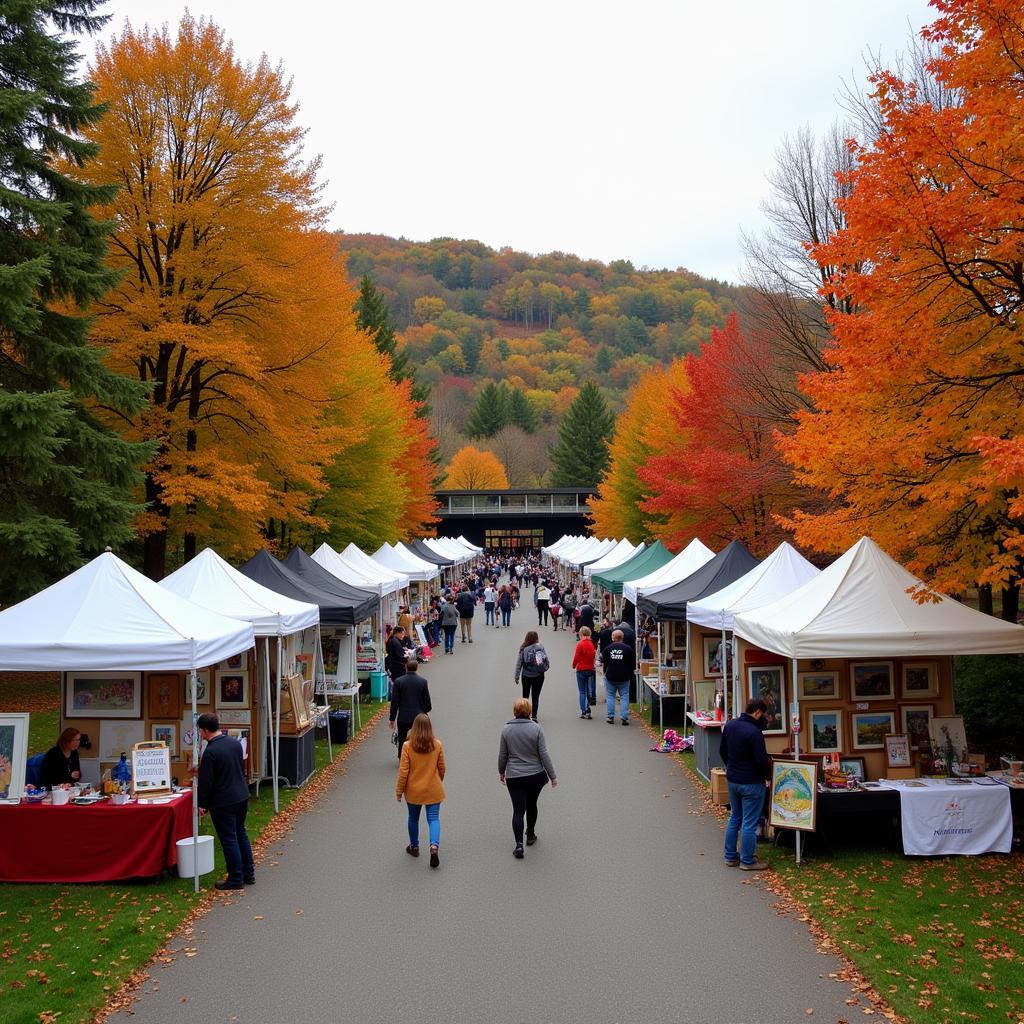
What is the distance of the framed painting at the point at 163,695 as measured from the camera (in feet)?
35.1

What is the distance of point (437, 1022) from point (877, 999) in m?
2.89

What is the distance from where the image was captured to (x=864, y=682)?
10414mm

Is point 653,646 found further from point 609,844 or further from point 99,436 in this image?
point 99,436

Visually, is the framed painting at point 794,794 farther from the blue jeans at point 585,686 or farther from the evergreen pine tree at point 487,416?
the evergreen pine tree at point 487,416

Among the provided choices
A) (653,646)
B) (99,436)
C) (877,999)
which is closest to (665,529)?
(653,646)

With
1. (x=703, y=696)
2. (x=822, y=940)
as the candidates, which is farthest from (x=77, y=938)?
(x=703, y=696)

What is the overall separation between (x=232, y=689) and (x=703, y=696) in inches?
277

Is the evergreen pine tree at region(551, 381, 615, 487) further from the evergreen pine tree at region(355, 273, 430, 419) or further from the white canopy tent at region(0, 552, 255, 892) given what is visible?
the white canopy tent at region(0, 552, 255, 892)

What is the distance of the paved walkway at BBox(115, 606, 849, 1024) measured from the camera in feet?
20.1

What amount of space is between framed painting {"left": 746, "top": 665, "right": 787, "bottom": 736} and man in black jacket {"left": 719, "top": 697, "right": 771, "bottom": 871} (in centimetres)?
221

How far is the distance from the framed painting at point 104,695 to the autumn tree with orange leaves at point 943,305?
827 cm

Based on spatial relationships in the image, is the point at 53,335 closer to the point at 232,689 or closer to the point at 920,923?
the point at 232,689

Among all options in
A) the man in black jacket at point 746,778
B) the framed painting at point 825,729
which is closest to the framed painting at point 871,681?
the framed painting at point 825,729

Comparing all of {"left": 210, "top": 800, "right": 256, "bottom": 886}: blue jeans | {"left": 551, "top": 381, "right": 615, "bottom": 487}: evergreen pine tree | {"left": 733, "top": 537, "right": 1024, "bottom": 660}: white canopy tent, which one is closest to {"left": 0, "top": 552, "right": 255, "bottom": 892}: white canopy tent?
{"left": 210, "top": 800, "right": 256, "bottom": 886}: blue jeans
